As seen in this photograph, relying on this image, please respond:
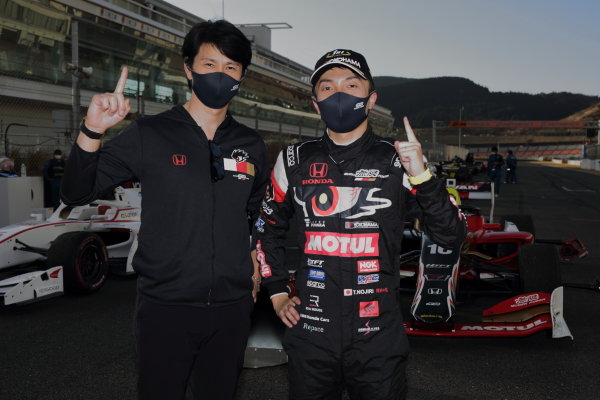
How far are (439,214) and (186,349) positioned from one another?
3.36 feet

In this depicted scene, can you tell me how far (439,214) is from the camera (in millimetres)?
1907

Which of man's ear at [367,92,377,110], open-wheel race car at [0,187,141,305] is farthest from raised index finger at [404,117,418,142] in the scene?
open-wheel race car at [0,187,141,305]

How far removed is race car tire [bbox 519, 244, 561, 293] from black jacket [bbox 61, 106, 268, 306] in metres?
3.15

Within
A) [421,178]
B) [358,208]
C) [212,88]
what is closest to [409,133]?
[421,178]

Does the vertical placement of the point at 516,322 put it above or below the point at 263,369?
above

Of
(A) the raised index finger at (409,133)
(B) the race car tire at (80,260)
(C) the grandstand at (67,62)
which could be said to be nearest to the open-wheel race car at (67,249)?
(B) the race car tire at (80,260)

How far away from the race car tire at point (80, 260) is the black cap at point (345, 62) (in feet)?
13.6

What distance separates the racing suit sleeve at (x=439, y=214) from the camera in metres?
1.88

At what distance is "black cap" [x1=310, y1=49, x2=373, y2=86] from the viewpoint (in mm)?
2107

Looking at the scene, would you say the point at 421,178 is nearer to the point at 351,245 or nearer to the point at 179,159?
the point at 351,245

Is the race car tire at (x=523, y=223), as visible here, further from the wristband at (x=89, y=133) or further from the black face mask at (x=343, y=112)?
the wristband at (x=89, y=133)

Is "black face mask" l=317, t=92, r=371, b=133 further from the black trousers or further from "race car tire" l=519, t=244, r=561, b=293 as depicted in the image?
"race car tire" l=519, t=244, r=561, b=293

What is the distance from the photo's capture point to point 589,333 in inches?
175

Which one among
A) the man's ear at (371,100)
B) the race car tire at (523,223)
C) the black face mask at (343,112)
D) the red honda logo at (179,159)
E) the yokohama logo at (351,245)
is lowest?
the race car tire at (523,223)
